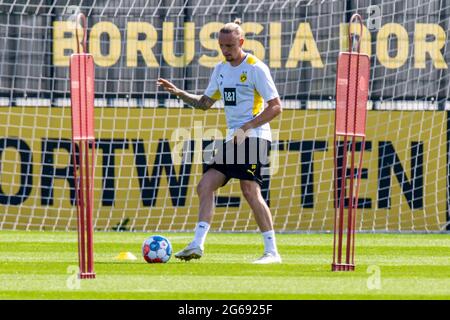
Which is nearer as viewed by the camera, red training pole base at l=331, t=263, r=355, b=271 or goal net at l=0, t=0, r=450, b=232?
red training pole base at l=331, t=263, r=355, b=271

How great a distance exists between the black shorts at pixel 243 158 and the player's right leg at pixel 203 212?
91 millimetres

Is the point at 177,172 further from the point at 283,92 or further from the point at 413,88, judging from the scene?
the point at 413,88

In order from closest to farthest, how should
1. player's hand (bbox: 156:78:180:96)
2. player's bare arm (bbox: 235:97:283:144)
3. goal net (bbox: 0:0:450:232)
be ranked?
player's bare arm (bbox: 235:97:283:144) < player's hand (bbox: 156:78:180:96) < goal net (bbox: 0:0:450:232)

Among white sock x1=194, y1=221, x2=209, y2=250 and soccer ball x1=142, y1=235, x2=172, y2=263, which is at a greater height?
white sock x1=194, y1=221, x2=209, y2=250

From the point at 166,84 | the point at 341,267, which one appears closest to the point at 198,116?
the point at 166,84

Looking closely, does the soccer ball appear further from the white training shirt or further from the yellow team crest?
the yellow team crest

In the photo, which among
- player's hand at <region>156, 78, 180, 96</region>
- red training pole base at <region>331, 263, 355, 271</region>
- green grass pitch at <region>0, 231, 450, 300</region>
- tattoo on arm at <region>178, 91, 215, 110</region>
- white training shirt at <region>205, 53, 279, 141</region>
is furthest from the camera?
tattoo on arm at <region>178, 91, 215, 110</region>

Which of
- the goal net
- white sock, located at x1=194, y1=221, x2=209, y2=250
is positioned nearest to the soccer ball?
white sock, located at x1=194, y1=221, x2=209, y2=250

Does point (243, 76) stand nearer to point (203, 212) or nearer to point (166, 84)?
point (166, 84)

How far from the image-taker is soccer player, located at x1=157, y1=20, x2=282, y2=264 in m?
11.7

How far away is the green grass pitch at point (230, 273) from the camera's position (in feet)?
30.1

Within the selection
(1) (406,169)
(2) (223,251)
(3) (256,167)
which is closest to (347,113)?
(3) (256,167)

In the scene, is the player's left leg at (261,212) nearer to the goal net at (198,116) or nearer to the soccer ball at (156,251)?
the soccer ball at (156,251)

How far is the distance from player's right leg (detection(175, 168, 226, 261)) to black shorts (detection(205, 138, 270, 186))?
0.30 ft
